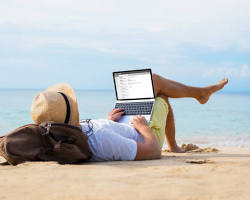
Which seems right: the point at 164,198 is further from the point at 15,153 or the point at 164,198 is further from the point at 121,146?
the point at 15,153

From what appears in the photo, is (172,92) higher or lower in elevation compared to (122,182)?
higher

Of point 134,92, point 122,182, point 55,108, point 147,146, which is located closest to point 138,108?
point 134,92

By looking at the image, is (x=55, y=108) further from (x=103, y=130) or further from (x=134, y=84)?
(x=134, y=84)

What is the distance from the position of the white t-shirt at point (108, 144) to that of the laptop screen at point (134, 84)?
41.7 inches

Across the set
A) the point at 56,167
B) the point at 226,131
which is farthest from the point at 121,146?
the point at 226,131

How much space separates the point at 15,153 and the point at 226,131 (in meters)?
8.21

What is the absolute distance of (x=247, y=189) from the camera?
228cm

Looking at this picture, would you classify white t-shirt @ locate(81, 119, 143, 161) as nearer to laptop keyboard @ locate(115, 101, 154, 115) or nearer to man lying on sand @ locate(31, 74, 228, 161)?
man lying on sand @ locate(31, 74, 228, 161)

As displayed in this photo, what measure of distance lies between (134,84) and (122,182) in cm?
230

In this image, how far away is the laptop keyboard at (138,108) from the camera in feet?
14.4

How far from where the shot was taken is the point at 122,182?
2.45 meters

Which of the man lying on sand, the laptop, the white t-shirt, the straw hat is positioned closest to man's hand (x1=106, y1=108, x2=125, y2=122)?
the laptop

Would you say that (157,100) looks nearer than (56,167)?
No

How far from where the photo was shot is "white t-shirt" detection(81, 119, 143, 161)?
11.4 ft
